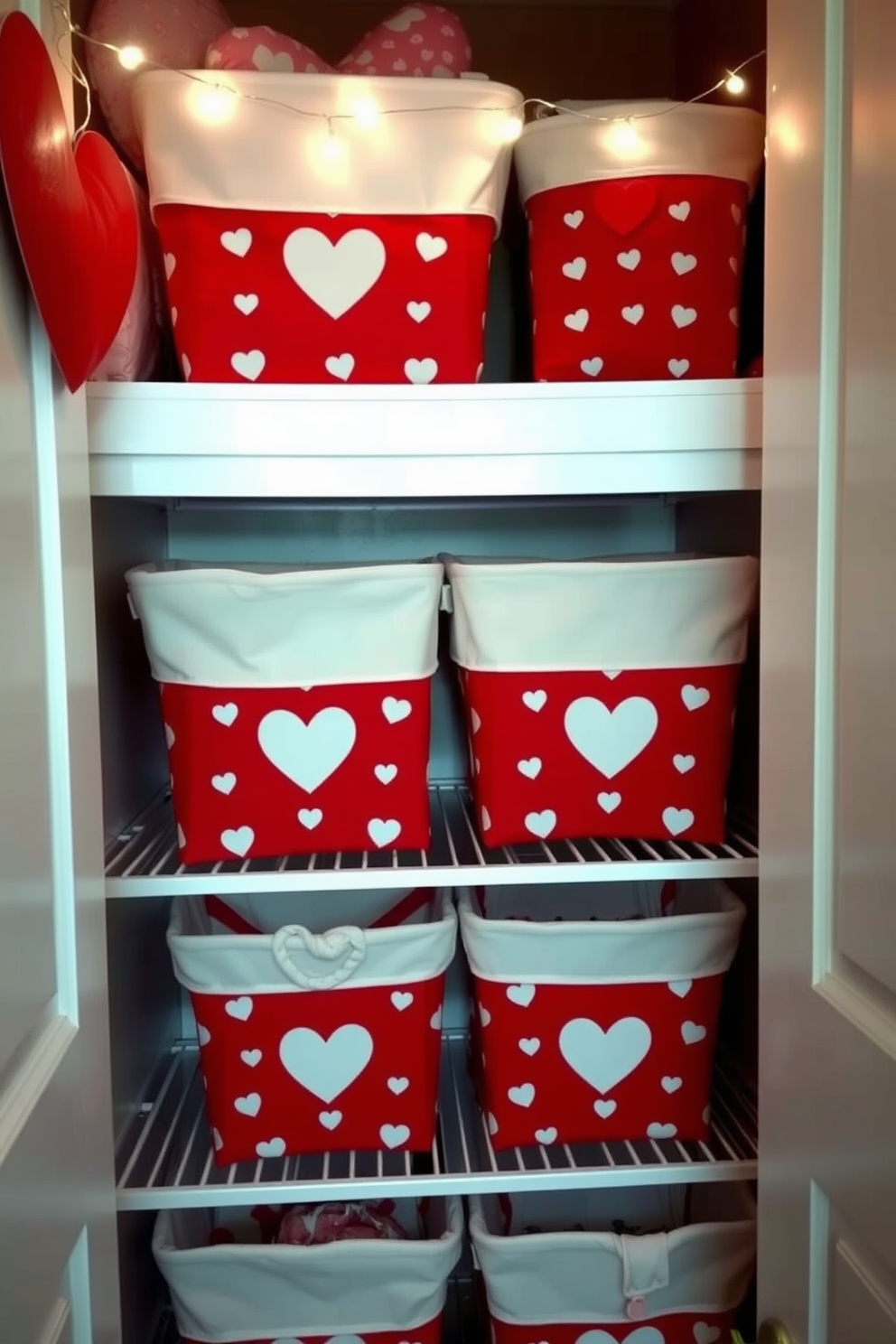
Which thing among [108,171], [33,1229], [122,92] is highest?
[122,92]

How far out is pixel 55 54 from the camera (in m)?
0.80

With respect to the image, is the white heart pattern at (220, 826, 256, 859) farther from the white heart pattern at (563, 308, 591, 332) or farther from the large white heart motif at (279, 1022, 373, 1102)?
the white heart pattern at (563, 308, 591, 332)

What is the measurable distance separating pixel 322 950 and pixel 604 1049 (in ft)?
1.05

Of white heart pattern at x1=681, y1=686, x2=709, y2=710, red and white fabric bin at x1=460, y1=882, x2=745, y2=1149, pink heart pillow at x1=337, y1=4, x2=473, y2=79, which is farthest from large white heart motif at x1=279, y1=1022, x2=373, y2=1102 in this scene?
pink heart pillow at x1=337, y1=4, x2=473, y2=79

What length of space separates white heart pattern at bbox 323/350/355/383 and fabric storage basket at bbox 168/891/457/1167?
55 centimetres

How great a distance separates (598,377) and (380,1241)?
93 centimetres

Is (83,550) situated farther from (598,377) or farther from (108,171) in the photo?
(598,377)

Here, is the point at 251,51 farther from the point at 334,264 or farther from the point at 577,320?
the point at 577,320

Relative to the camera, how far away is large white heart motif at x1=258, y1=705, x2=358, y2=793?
1.08 m

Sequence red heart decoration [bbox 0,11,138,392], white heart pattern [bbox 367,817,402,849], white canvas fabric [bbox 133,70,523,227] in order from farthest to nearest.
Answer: white heart pattern [bbox 367,817,402,849]
white canvas fabric [bbox 133,70,523,227]
red heart decoration [bbox 0,11,138,392]

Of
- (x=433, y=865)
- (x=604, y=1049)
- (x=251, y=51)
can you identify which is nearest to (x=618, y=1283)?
(x=604, y=1049)

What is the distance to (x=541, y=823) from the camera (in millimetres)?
1135

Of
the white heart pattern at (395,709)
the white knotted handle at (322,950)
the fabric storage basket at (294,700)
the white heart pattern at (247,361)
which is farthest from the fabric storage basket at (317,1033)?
the white heart pattern at (247,361)

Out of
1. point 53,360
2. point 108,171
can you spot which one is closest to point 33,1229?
point 53,360
